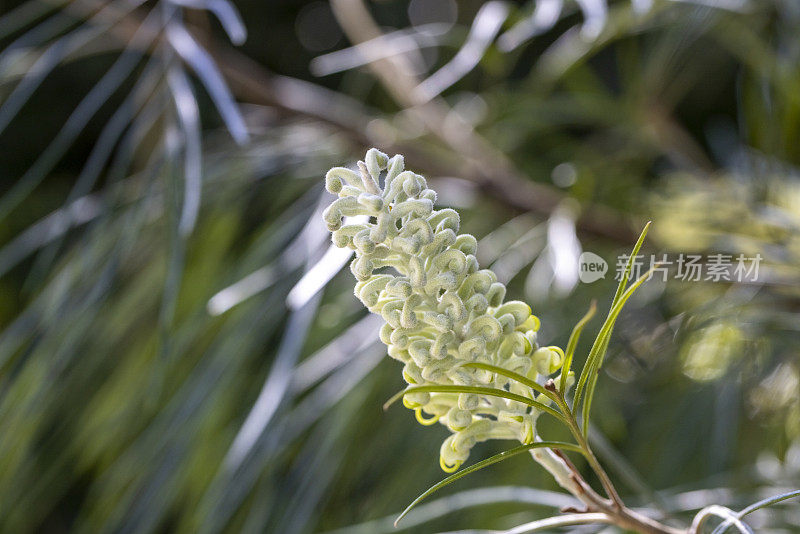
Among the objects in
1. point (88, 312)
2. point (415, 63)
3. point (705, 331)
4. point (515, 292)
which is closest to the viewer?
point (88, 312)

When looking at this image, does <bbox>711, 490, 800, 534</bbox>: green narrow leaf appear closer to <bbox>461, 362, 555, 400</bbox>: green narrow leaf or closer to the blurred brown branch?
<bbox>461, 362, 555, 400</bbox>: green narrow leaf

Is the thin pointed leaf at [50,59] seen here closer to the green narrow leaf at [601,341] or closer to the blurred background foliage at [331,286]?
the blurred background foliage at [331,286]

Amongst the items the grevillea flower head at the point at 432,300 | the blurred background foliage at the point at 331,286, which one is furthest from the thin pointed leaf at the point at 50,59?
the grevillea flower head at the point at 432,300

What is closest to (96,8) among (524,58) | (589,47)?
(589,47)

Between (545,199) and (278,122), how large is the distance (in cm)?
18

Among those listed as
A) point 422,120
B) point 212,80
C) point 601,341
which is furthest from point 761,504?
point 422,120

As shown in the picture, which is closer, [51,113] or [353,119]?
[353,119]

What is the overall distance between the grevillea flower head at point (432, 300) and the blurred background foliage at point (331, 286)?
4.5 inches

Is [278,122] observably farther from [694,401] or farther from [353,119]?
[694,401]

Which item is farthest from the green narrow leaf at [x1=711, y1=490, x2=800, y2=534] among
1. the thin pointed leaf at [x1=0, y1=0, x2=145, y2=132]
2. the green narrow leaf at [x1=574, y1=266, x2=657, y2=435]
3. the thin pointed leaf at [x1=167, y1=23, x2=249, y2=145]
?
the thin pointed leaf at [x1=0, y1=0, x2=145, y2=132]

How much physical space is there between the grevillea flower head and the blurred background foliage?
11cm

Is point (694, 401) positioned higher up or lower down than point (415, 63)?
lower down

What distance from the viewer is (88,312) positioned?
1.13ft

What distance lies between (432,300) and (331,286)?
32cm
